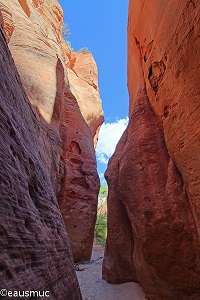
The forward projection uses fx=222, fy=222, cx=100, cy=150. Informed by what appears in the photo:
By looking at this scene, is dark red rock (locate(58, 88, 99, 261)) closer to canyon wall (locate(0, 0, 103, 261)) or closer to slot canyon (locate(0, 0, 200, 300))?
canyon wall (locate(0, 0, 103, 261))

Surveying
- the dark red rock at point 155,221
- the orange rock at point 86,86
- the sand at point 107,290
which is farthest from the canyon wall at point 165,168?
the orange rock at point 86,86

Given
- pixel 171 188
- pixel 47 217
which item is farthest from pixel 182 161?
pixel 47 217

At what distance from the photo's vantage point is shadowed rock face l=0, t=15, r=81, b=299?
194cm

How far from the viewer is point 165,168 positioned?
535cm

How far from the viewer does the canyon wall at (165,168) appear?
4109 mm

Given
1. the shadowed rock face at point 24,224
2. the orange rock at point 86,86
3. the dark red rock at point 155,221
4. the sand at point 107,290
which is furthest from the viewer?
the orange rock at point 86,86

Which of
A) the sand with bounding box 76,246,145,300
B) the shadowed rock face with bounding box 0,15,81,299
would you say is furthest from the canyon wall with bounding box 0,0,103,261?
the shadowed rock face with bounding box 0,15,81,299

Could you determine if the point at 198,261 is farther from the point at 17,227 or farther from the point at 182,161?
the point at 17,227

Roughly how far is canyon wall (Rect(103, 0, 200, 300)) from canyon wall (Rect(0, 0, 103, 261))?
2.92 metres

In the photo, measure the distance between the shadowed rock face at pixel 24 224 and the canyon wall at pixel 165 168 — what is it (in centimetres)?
243

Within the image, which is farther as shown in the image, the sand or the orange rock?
the orange rock

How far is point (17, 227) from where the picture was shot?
2.13 meters

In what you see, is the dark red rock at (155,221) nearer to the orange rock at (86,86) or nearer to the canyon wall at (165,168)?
the canyon wall at (165,168)

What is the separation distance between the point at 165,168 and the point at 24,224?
12.7ft
